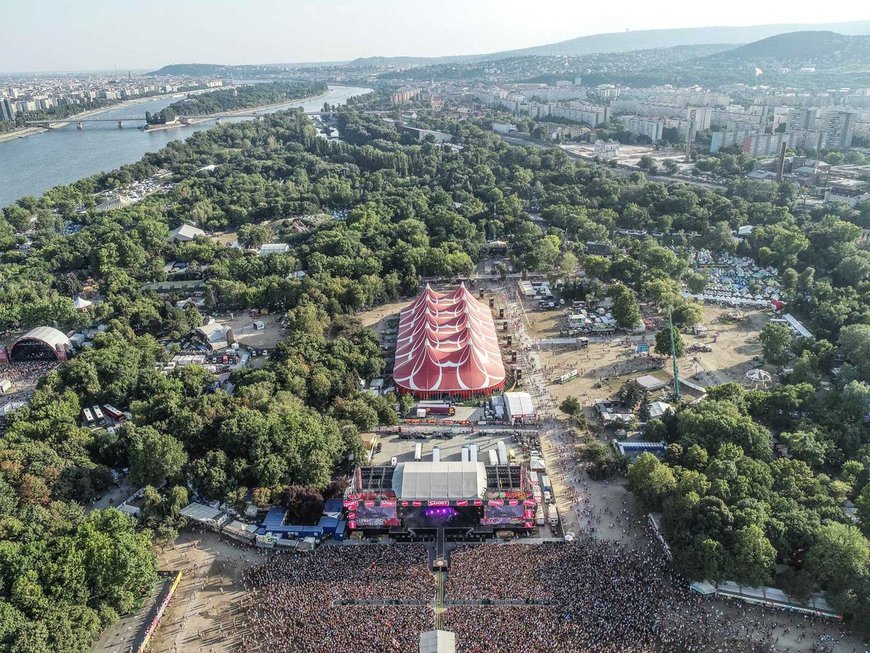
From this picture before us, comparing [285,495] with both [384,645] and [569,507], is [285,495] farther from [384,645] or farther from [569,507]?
[569,507]

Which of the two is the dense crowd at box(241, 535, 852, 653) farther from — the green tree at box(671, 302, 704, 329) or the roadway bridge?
the roadway bridge

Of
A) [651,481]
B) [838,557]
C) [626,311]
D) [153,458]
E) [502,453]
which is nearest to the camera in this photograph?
[838,557]

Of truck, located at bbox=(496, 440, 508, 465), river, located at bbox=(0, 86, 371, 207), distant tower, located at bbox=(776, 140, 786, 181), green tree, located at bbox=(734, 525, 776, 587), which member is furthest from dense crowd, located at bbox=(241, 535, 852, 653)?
river, located at bbox=(0, 86, 371, 207)

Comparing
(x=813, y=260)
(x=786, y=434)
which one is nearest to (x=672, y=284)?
(x=813, y=260)

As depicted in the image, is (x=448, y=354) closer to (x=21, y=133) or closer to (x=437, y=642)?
(x=437, y=642)

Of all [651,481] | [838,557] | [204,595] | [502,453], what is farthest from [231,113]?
[838,557]

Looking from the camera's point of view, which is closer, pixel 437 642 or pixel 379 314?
pixel 437 642
